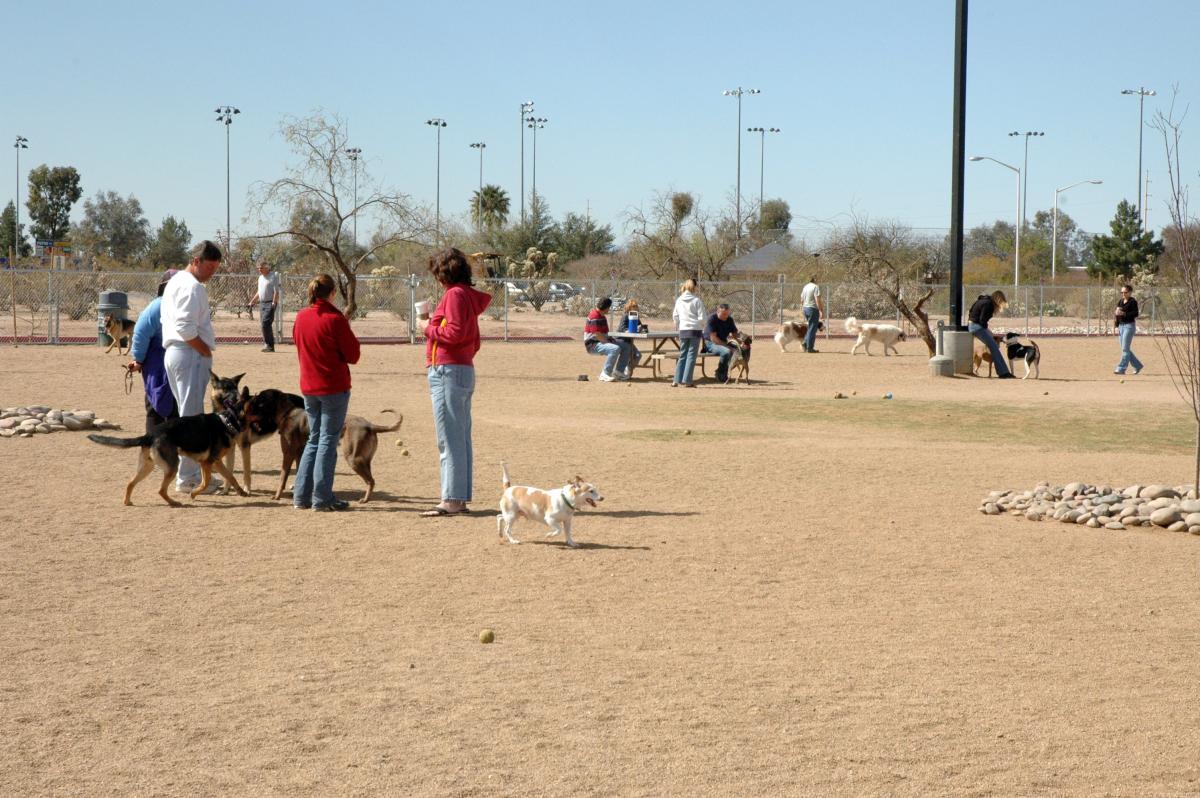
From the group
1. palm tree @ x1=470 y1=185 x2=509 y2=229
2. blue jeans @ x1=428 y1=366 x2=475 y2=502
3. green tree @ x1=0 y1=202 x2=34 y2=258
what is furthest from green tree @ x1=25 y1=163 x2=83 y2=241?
blue jeans @ x1=428 y1=366 x2=475 y2=502

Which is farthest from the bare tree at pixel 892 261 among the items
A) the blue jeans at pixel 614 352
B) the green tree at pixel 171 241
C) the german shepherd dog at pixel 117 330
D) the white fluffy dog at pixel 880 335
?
the green tree at pixel 171 241

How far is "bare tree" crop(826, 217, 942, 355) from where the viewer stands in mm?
34156

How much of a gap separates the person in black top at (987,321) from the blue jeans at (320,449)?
16436mm

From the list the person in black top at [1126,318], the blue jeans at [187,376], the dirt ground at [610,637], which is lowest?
the dirt ground at [610,637]

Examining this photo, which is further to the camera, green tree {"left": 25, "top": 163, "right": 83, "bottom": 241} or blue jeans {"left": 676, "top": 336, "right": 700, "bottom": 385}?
green tree {"left": 25, "top": 163, "right": 83, "bottom": 241}

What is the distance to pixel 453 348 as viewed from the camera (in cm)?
986

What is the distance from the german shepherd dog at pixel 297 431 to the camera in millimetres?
10820

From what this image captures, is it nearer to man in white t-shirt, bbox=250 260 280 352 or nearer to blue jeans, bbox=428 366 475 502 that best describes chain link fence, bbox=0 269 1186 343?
man in white t-shirt, bbox=250 260 280 352

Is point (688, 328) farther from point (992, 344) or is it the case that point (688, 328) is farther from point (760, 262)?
point (760, 262)

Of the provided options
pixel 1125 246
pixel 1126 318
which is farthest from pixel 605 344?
pixel 1125 246

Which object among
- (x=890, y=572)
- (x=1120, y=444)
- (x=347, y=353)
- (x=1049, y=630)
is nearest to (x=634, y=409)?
(x=1120, y=444)

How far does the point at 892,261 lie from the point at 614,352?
27.7 metres

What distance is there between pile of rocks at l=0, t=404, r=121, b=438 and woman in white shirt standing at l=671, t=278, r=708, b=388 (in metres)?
9.51

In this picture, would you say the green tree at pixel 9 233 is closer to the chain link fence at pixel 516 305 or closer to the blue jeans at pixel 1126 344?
the chain link fence at pixel 516 305
